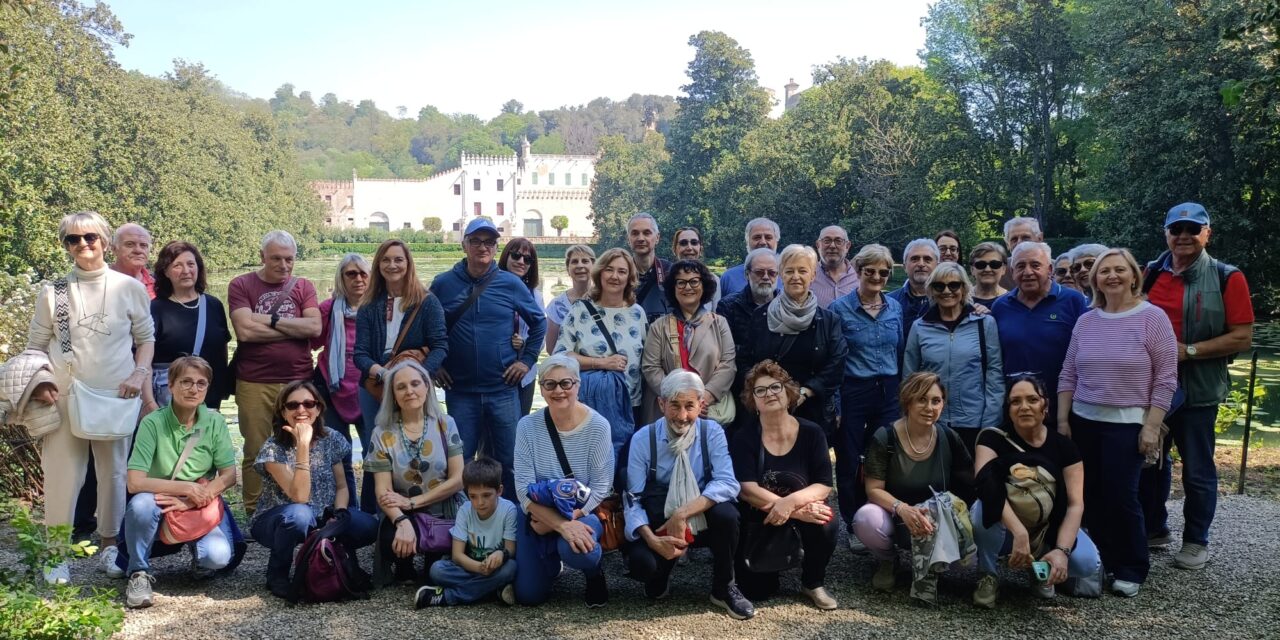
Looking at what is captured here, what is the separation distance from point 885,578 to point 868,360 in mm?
1078

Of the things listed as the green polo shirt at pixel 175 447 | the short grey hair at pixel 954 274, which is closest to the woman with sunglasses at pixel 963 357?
the short grey hair at pixel 954 274

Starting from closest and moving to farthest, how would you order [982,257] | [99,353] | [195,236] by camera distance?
[99,353]
[982,257]
[195,236]

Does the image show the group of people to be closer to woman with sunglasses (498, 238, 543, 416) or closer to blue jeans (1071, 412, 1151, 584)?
blue jeans (1071, 412, 1151, 584)

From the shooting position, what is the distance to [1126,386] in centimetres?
419

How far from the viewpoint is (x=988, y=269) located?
193 inches

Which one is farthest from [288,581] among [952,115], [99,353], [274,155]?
[274,155]

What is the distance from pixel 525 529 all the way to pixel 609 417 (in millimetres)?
757

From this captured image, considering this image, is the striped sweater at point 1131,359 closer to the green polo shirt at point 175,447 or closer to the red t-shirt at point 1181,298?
the red t-shirt at point 1181,298

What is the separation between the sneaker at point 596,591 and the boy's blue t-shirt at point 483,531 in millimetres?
373

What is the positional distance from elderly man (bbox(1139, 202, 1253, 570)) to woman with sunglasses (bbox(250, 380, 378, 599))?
375 centimetres

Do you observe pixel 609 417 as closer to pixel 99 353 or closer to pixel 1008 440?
pixel 1008 440

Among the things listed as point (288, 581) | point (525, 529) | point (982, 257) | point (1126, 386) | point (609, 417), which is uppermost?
point (982, 257)

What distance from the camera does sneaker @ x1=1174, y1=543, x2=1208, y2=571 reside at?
4609 mm

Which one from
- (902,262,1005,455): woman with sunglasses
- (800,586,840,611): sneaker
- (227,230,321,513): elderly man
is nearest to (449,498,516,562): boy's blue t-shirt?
(800,586,840,611): sneaker
